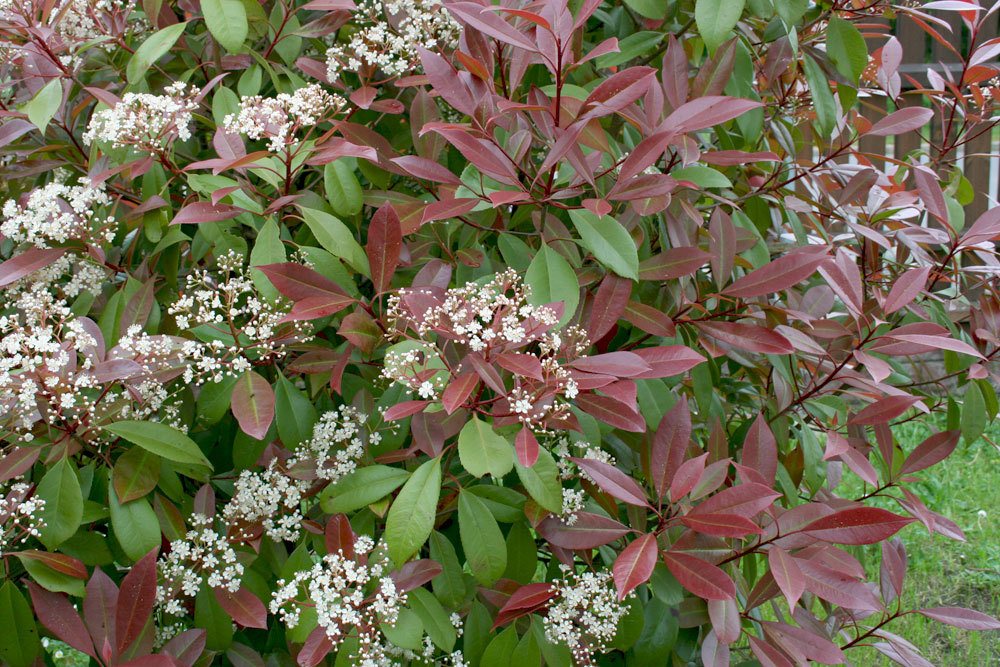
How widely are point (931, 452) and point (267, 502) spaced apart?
1228 millimetres

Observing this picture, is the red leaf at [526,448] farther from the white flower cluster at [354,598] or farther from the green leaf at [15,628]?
the green leaf at [15,628]

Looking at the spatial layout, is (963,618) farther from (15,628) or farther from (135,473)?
(15,628)

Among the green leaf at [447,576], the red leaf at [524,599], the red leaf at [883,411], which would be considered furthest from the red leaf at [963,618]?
the green leaf at [447,576]

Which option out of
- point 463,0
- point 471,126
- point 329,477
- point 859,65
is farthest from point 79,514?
point 859,65

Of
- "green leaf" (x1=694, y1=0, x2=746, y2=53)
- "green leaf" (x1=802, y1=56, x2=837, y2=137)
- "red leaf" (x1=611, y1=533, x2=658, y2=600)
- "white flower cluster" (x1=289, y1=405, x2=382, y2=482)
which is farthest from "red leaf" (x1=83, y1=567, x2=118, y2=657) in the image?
"green leaf" (x1=802, y1=56, x2=837, y2=137)

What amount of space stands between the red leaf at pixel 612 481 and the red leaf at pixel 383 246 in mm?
398

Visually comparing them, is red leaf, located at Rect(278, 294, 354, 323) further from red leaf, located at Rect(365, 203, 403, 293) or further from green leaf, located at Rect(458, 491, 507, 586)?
green leaf, located at Rect(458, 491, 507, 586)

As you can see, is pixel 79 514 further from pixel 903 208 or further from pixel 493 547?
pixel 903 208

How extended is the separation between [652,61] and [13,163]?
1.30 meters

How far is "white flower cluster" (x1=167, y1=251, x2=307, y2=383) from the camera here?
135 centimetres

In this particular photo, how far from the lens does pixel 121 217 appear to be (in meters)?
1.71

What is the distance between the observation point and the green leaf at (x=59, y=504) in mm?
1344

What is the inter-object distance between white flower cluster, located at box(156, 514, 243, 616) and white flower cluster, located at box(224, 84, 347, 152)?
0.62 meters

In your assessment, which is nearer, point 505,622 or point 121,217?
point 505,622
